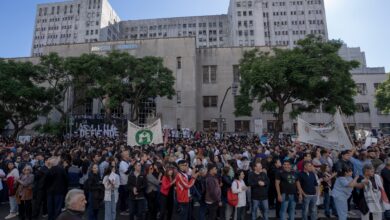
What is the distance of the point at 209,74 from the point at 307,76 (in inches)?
767

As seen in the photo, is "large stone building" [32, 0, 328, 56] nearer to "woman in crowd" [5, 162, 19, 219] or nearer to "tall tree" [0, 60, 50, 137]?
"tall tree" [0, 60, 50, 137]

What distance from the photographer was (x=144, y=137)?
12.4 metres

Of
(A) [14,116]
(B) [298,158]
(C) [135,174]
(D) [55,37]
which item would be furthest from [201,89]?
(D) [55,37]

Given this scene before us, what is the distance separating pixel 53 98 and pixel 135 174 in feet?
86.2

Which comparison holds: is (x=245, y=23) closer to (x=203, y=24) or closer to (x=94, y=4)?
(x=203, y=24)

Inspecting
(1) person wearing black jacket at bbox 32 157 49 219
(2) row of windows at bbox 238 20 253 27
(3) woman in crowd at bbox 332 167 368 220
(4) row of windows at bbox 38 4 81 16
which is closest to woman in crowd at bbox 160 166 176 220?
(1) person wearing black jacket at bbox 32 157 49 219

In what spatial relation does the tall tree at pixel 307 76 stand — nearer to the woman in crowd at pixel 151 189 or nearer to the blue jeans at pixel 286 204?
the blue jeans at pixel 286 204

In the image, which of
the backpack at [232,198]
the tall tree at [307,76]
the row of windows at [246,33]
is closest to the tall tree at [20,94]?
the tall tree at [307,76]

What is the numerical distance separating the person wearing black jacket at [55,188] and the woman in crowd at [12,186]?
5.18 ft

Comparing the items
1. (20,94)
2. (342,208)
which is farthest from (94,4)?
(342,208)

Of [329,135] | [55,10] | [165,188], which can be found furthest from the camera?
[55,10]

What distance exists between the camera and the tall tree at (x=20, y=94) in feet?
82.7

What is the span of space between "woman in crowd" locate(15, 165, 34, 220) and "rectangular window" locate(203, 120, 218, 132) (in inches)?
1166

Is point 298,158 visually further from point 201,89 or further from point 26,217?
point 201,89
